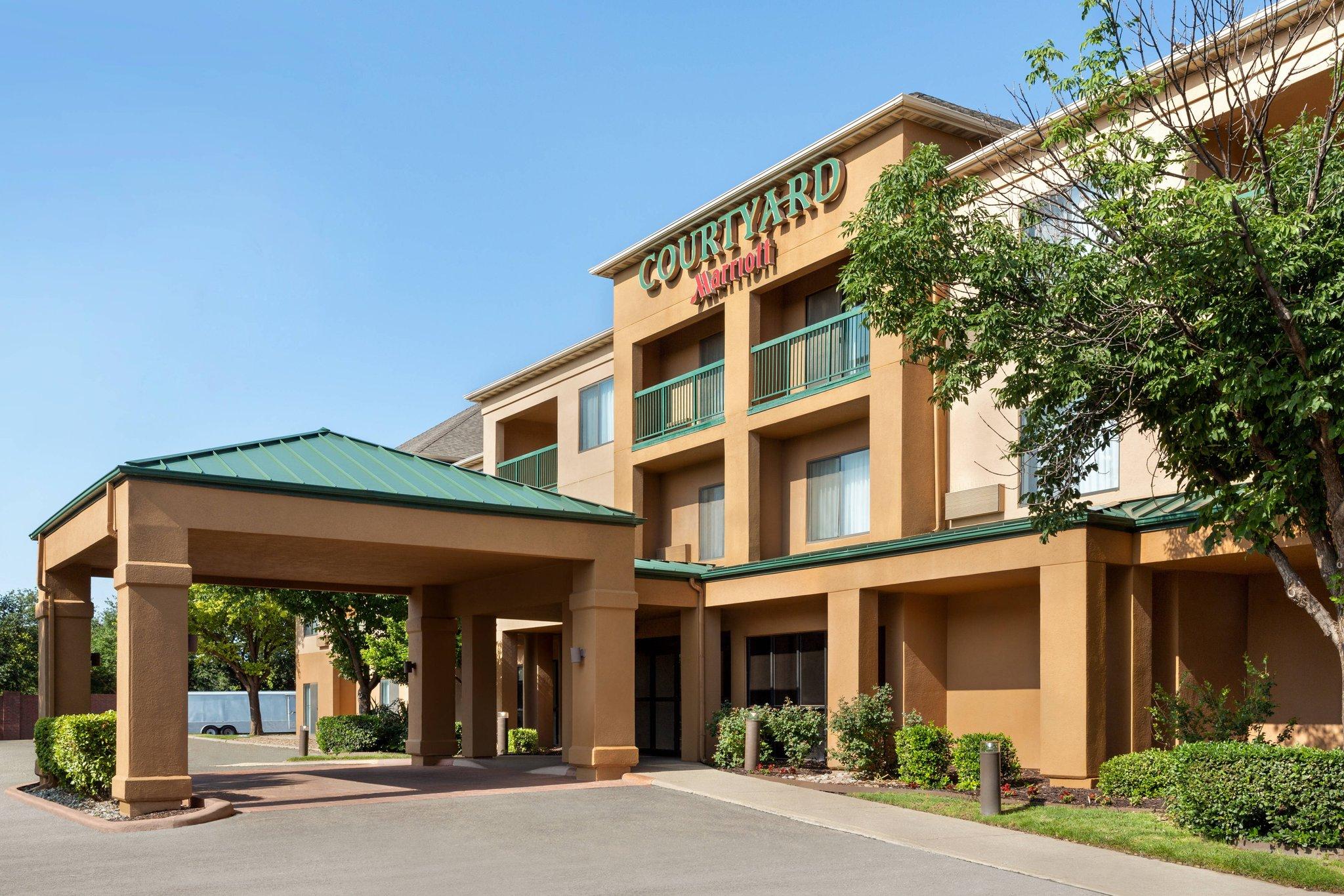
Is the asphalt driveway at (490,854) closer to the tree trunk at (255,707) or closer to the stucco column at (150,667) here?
the stucco column at (150,667)

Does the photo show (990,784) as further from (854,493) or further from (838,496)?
(838,496)

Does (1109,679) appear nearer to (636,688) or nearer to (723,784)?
(723,784)

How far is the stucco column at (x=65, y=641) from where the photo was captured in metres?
22.2

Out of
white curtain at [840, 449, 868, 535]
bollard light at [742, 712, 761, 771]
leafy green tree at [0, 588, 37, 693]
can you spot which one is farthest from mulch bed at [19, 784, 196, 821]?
leafy green tree at [0, 588, 37, 693]

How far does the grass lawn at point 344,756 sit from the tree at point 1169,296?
19631 millimetres

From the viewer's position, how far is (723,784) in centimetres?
1933

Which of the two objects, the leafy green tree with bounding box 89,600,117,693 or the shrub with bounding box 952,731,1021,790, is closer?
the shrub with bounding box 952,731,1021,790

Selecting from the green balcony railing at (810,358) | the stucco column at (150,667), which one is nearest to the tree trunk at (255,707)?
the green balcony railing at (810,358)

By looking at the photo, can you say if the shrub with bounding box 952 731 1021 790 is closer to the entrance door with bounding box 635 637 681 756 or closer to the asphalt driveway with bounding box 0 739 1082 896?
the asphalt driveway with bounding box 0 739 1082 896

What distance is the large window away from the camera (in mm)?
23656

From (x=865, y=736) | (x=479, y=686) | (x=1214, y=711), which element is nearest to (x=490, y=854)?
(x=865, y=736)

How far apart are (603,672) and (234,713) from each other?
41503 millimetres

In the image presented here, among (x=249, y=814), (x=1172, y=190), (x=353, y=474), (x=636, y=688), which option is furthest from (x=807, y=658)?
(x=1172, y=190)

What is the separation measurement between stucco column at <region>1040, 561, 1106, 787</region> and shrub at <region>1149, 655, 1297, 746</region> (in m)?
0.91
